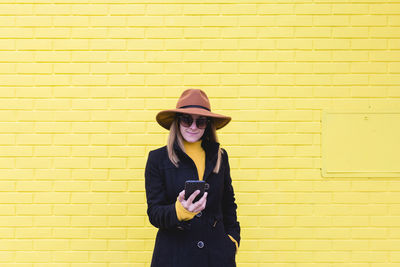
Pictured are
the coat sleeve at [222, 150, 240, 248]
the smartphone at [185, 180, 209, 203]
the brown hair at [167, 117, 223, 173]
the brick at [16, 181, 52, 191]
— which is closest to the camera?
the smartphone at [185, 180, 209, 203]

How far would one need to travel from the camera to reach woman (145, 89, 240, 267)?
2236 mm

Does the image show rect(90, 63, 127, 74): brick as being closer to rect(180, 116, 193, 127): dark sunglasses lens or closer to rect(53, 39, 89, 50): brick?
rect(53, 39, 89, 50): brick

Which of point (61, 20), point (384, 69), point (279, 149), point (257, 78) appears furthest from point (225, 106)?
point (61, 20)

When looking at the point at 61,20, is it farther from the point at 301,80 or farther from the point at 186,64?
the point at 301,80

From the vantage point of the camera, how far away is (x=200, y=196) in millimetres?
2082

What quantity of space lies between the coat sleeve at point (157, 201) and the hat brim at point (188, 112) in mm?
292

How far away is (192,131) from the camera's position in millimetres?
2385

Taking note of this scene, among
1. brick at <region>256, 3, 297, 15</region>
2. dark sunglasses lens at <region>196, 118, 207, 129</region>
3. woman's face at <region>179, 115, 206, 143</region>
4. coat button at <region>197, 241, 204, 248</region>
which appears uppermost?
brick at <region>256, 3, 297, 15</region>

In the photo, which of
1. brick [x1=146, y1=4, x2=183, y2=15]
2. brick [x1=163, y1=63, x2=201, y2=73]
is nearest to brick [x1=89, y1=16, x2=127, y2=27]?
brick [x1=146, y1=4, x2=183, y2=15]

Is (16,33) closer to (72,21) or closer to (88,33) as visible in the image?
(72,21)

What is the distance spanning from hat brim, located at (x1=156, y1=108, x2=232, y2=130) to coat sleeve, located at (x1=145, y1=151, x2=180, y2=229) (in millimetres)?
292

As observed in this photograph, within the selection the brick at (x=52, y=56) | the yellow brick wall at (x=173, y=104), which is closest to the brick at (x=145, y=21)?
the yellow brick wall at (x=173, y=104)

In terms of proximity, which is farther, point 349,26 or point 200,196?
point 349,26

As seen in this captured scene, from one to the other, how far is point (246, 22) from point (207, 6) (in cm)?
43
